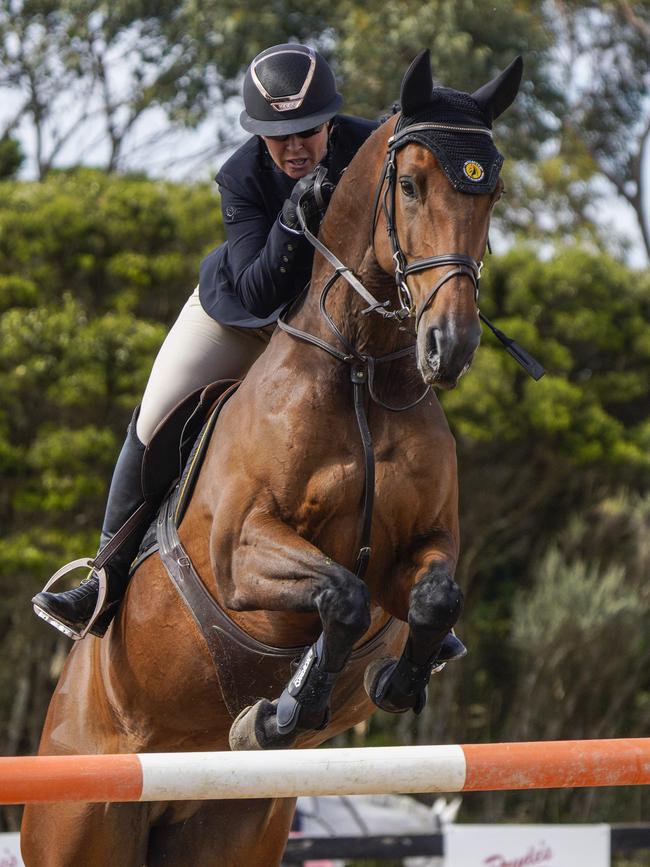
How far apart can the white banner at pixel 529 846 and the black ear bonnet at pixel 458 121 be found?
19.7 feet

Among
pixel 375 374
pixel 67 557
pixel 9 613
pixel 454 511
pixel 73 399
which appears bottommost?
pixel 9 613

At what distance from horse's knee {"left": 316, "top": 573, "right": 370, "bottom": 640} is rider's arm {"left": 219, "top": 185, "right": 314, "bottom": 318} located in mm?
1117

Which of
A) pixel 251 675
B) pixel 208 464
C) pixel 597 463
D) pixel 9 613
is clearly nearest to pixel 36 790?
pixel 251 675

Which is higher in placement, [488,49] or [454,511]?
[454,511]

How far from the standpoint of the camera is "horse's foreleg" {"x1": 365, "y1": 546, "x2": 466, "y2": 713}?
155 inches

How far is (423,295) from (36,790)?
176 cm

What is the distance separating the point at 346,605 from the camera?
389cm

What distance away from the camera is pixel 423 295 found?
375 cm

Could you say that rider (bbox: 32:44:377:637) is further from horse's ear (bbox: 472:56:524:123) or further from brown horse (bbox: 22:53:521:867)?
horse's ear (bbox: 472:56:524:123)

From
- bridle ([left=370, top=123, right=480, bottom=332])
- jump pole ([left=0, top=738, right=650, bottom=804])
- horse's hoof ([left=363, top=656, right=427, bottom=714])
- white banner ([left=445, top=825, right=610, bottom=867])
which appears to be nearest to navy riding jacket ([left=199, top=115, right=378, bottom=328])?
bridle ([left=370, top=123, right=480, bottom=332])

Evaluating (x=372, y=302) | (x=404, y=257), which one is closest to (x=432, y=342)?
(x=404, y=257)

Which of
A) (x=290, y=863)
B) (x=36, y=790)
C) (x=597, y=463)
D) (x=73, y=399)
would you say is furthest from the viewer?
(x=597, y=463)

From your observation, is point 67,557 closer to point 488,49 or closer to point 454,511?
point 454,511

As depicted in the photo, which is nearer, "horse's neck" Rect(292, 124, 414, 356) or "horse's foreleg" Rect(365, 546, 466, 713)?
"horse's foreleg" Rect(365, 546, 466, 713)
